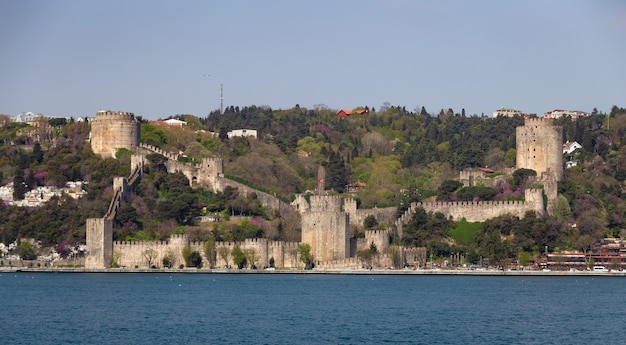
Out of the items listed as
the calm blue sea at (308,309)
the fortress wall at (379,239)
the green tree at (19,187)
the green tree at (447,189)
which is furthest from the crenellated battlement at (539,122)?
the green tree at (19,187)

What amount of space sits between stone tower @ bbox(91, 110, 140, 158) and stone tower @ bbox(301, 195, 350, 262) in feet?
48.3

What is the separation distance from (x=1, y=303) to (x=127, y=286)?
955 cm

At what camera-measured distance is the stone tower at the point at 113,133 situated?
8775 centimetres

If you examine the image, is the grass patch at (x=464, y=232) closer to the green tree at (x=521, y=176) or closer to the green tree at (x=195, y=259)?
the green tree at (x=521, y=176)

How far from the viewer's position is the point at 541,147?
84375 mm

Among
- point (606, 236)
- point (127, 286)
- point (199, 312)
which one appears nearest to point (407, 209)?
point (606, 236)

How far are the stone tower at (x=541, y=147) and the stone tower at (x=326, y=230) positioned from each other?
493 inches

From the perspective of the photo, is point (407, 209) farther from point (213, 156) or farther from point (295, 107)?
point (295, 107)

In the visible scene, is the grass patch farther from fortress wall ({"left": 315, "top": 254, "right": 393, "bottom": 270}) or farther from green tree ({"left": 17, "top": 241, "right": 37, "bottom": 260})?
green tree ({"left": 17, "top": 241, "right": 37, "bottom": 260})

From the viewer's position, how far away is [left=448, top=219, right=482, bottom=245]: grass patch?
78812mm

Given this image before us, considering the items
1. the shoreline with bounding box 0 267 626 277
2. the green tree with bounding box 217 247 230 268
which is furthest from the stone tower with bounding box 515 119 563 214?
the green tree with bounding box 217 247 230 268

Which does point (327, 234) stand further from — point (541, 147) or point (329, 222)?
point (541, 147)

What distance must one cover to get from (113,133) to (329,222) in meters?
16.9

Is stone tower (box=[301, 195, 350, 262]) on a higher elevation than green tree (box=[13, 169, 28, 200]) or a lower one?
lower
